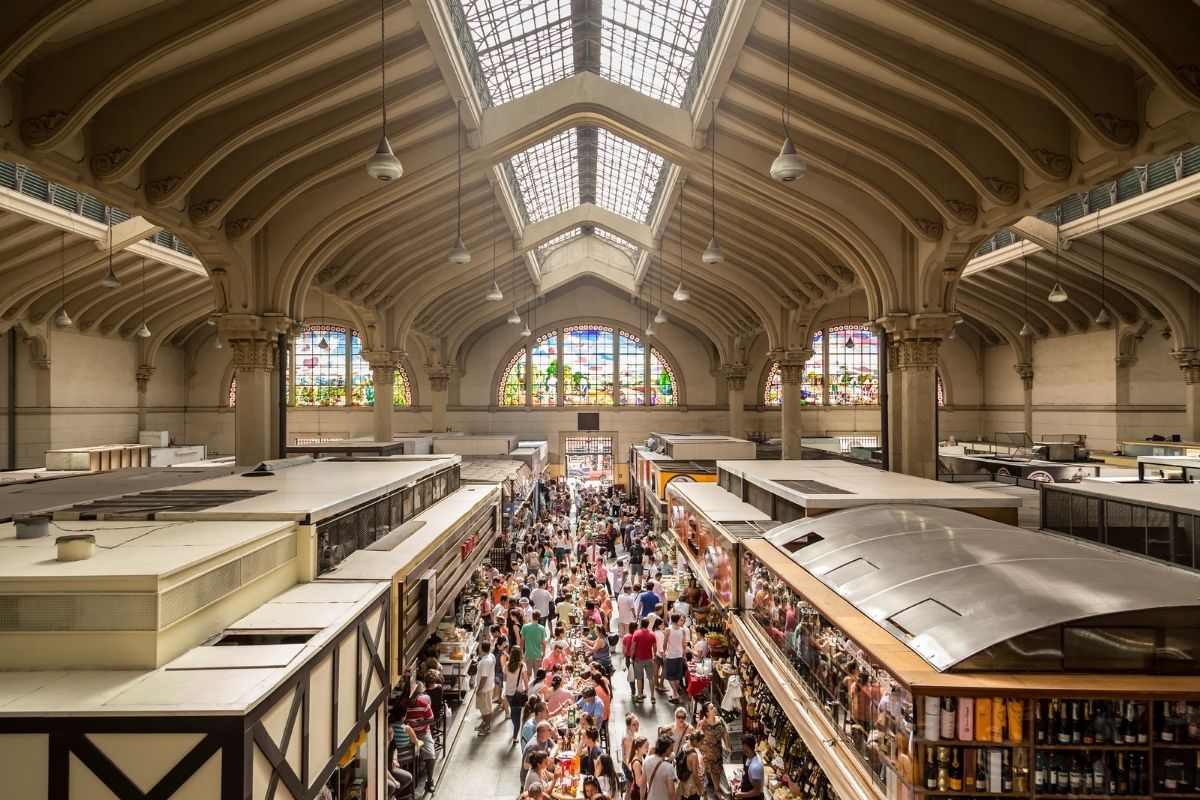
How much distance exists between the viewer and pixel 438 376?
1054 inches

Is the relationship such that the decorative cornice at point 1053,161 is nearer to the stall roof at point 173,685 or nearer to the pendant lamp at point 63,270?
the stall roof at point 173,685

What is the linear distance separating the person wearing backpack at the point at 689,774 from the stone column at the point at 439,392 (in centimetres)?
2172

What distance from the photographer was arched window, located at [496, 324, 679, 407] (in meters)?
29.5

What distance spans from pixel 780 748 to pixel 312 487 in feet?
16.8

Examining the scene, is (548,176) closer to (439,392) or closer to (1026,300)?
(439,392)

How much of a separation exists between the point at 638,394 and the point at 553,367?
147 inches

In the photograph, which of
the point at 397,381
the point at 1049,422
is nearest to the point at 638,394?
the point at 397,381

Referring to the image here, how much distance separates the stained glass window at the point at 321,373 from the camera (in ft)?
92.9

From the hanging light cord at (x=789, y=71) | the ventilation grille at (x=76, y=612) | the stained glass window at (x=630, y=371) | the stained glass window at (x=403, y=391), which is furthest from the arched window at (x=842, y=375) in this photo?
the ventilation grille at (x=76, y=612)

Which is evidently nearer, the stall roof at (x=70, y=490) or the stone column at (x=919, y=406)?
the stall roof at (x=70, y=490)

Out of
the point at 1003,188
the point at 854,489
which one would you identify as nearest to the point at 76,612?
the point at 854,489

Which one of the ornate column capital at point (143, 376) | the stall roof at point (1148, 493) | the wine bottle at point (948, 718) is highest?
the ornate column capital at point (143, 376)

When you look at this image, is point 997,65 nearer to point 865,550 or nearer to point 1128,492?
point 1128,492

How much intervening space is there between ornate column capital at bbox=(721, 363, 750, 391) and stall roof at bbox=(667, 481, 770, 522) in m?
12.7
